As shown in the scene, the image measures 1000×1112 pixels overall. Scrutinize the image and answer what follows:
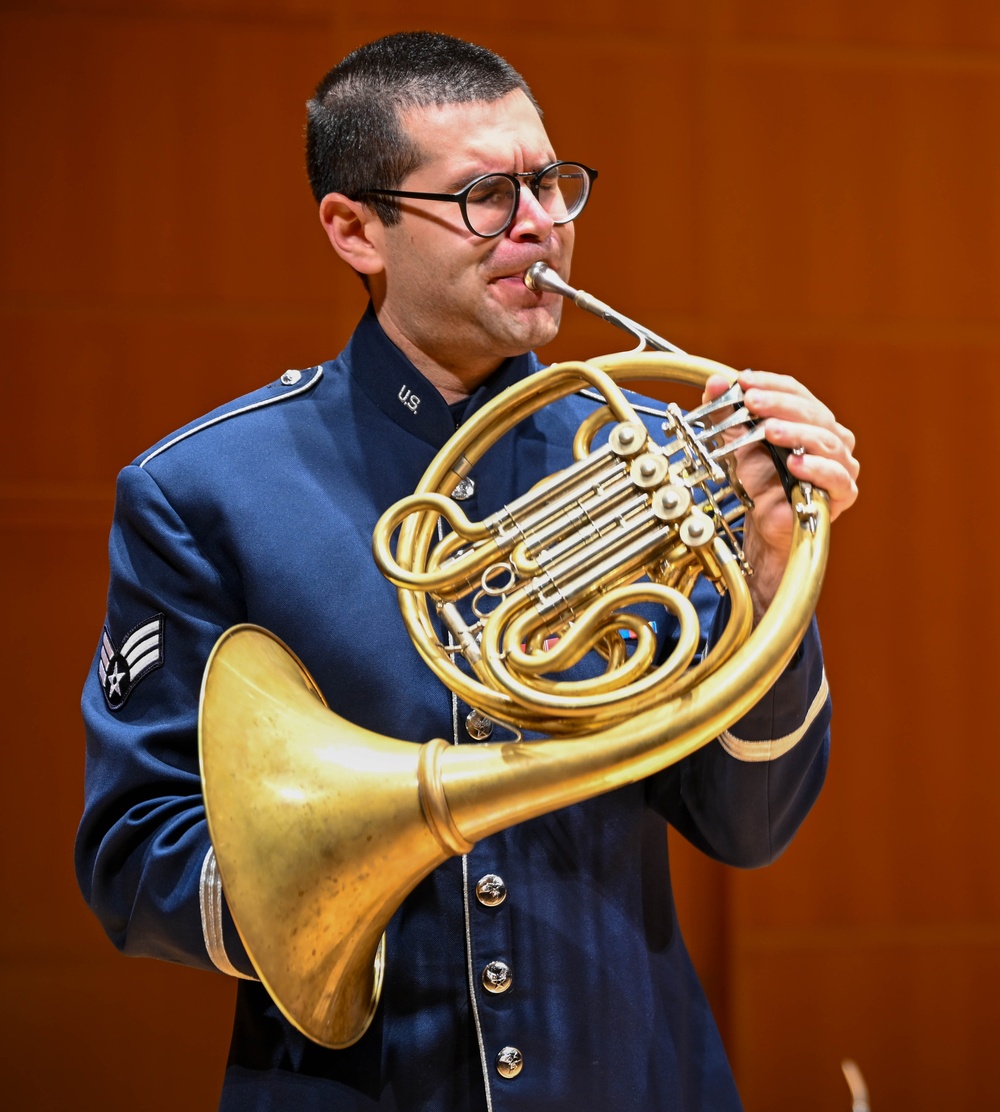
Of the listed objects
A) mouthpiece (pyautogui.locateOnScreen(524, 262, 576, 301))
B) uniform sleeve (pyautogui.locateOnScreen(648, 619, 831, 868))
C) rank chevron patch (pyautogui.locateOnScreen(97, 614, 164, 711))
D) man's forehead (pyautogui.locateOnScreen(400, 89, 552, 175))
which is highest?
man's forehead (pyautogui.locateOnScreen(400, 89, 552, 175))

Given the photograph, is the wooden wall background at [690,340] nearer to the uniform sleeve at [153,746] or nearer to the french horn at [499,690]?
the uniform sleeve at [153,746]

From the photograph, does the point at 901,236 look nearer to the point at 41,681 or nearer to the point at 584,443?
the point at 584,443

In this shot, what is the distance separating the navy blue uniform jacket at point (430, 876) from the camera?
3.27 ft

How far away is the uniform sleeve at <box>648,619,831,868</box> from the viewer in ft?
3.31

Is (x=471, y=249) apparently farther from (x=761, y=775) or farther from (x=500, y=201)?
(x=761, y=775)

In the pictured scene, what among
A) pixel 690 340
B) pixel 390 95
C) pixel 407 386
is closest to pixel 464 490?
pixel 407 386

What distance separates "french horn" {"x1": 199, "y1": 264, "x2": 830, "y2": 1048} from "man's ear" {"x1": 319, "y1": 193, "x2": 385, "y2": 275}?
11.0 inches

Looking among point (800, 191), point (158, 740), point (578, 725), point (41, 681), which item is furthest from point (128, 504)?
point (800, 191)

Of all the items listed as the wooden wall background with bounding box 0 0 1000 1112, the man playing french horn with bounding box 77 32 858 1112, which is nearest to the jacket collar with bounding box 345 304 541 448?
the man playing french horn with bounding box 77 32 858 1112

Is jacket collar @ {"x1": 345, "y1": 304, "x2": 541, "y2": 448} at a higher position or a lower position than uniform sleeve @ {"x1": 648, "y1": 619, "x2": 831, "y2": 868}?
higher

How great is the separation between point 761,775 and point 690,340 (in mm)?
1258

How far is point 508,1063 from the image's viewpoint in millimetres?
991

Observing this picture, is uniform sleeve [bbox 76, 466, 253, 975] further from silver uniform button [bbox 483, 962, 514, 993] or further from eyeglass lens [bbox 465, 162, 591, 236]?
eyeglass lens [bbox 465, 162, 591, 236]

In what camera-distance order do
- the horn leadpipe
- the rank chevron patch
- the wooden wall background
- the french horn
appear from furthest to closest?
the wooden wall background, the rank chevron patch, the horn leadpipe, the french horn
